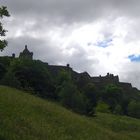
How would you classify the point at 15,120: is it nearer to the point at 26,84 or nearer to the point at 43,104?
the point at 43,104

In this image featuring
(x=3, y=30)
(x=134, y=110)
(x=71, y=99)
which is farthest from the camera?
(x=134, y=110)

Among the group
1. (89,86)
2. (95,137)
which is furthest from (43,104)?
(89,86)

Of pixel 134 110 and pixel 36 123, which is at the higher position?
pixel 134 110

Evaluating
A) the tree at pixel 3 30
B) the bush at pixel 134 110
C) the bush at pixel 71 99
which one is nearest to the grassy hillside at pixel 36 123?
the tree at pixel 3 30

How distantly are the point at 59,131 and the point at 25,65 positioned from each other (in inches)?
3139

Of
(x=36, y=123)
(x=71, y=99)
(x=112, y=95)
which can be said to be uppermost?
(x=112, y=95)

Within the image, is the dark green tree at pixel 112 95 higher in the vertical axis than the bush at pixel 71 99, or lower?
higher

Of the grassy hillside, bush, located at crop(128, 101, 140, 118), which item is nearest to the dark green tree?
bush, located at crop(128, 101, 140, 118)

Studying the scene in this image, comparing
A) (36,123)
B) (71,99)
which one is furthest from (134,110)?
(36,123)

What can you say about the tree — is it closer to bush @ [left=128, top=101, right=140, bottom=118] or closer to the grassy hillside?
the grassy hillside

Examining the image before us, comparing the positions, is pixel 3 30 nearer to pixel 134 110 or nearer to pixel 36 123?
pixel 36 123

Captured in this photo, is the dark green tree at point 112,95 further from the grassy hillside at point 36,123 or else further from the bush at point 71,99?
the grassy hillside at point 36,123

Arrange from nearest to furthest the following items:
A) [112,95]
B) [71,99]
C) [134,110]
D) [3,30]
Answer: [3,30] → [71,99] → [134,110] → [112,95]

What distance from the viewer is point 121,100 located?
153000 mm
